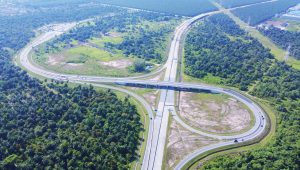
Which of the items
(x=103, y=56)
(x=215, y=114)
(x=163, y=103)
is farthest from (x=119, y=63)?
(x=215, y=114)

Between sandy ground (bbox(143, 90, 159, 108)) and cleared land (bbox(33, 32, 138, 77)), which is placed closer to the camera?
sandy ground (bbox(143, 90, 159, 108))

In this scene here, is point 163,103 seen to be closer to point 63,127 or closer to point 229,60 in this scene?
point 63,127

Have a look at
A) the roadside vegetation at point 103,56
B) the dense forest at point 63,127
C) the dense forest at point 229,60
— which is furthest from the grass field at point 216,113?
the roadside vegetation at point 103,56

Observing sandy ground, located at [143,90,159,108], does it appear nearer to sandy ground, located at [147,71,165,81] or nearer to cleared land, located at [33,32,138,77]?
sandy ground, located at [147,71,165,81]

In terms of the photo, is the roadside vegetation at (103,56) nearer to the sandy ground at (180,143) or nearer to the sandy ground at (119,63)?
the sandy ground at (119,63)

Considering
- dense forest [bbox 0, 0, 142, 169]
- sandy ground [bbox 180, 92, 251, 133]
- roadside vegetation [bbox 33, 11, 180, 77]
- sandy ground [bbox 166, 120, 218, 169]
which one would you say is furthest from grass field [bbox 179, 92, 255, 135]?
roadside vegetation [bbox 33, 11, 180, 77]

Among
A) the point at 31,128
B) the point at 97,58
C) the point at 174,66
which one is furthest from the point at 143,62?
the point at 31,128
